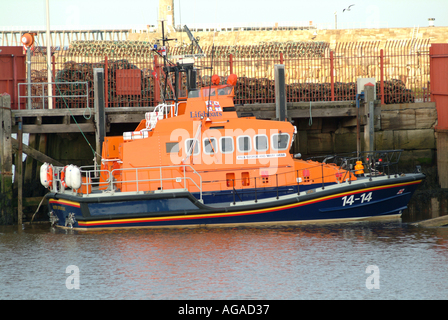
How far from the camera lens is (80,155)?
13938 millimetres

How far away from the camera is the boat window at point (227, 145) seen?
37.2ft

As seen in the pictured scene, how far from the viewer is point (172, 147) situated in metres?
11.3

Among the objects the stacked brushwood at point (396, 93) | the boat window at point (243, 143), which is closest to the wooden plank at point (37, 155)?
the boat window at point (243, 143)

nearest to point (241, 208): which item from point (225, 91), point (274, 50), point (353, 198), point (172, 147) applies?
point (172, 147)

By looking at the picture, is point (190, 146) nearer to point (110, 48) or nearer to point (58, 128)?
point (58, 128)

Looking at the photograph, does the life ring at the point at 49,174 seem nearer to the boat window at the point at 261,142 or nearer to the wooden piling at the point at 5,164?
the wooden piling at the point at 5,164

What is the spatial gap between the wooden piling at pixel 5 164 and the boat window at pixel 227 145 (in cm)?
504

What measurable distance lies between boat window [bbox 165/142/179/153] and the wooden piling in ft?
12.7

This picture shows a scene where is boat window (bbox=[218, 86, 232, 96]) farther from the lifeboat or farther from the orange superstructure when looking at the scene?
the orange superstructure

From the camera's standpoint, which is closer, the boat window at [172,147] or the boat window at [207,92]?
the boat window at [172,147]

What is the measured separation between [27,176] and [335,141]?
8104 mm

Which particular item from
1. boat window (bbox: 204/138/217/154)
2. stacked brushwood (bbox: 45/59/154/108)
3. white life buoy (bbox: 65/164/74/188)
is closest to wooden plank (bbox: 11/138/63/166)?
stacked brushwood (bbox: 45/59/154/108)
